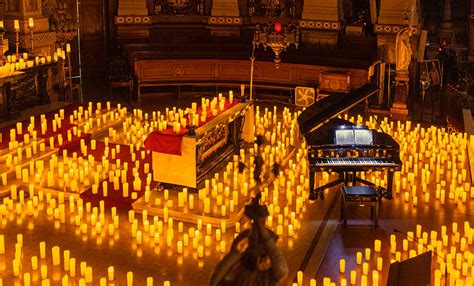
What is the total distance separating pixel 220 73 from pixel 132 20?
3.38 meters

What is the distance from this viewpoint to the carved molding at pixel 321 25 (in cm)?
2012

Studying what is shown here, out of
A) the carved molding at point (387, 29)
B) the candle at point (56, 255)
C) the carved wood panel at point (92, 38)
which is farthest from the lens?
the carved wood panel at point (92, 38)

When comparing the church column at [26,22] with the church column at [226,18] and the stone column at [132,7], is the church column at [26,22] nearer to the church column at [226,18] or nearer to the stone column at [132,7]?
the stone column at [132,7]

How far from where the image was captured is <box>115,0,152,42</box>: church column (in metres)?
20.7

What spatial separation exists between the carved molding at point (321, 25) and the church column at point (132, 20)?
4.57 meters

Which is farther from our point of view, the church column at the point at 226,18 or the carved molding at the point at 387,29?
the church column at the point at 226,18

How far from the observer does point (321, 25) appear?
66.5ft

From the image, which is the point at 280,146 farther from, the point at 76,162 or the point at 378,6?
the point at 378,6

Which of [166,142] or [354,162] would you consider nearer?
[354,162]

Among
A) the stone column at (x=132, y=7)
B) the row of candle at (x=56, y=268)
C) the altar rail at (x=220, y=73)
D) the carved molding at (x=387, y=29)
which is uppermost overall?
the stone column at (x=132, y=7)

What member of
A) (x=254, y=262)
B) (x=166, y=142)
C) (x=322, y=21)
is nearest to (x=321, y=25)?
(x=322, y=21)

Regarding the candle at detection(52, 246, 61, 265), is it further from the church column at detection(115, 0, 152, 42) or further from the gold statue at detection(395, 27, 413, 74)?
the church column at detection(115, 0, 152, 42)

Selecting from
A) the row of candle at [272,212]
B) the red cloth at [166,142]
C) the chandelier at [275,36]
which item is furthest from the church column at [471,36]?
the red cloth at [166,142]

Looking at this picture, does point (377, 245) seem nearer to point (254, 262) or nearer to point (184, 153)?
point (184, 153)
